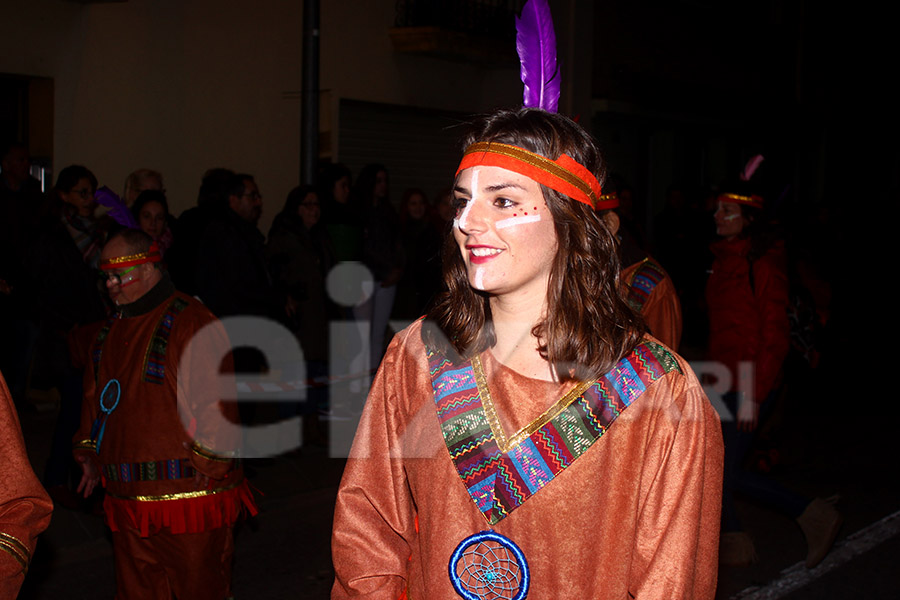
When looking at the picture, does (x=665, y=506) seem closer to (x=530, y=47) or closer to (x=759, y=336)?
(x=530, y=47)

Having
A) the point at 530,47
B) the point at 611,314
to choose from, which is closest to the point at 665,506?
the point at 611,314

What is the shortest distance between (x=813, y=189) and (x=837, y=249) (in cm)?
1182

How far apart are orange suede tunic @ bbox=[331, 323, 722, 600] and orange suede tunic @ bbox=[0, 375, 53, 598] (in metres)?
0.71

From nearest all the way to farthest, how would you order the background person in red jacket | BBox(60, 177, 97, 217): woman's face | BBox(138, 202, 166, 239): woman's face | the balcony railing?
the background person in red jacket < BBox(60, 177, 97, 217): woman's face < BBox(138, 202, 166, 239): woman's face < the balcony railing

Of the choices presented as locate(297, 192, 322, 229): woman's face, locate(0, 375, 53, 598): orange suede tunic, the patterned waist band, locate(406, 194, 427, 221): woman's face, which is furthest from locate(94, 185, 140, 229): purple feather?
locate(406, 194, 427, 221): woman's face

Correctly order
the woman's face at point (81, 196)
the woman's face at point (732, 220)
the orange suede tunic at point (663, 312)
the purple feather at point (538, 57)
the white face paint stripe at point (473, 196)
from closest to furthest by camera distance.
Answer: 1. the white face paint stripe at point (473, 196)
2. the purple feather at point (538, 57)
3. the orange suede tunic at point (663, 312)
4. the woman's face at point (732, 220)
5. the woman's face at point (81, 196)

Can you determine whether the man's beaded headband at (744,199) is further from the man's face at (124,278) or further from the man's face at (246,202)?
the man's face at (246,202)

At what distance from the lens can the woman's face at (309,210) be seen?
8062 mm

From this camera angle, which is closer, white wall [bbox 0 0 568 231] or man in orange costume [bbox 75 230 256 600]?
man in orange costume [bbox 75 230 256 600]

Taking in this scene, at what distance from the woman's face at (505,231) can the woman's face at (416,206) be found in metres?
7.57

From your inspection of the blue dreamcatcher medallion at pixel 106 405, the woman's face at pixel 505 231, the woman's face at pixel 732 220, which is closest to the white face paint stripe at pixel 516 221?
the woman's face at pixel 505 231

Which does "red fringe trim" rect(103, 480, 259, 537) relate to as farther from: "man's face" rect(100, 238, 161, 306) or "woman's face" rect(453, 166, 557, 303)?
"woman's face" rect(453, 166, 557, 303)

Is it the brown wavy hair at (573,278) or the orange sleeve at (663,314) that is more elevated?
the brown wavy hair at (573,278)

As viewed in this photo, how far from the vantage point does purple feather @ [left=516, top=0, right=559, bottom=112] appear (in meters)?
2.59
